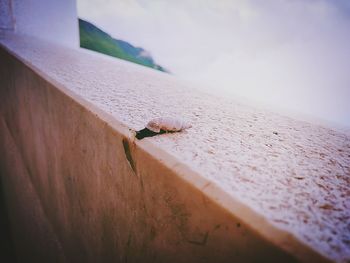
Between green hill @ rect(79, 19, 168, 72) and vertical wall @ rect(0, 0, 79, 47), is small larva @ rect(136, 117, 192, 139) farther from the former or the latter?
green hill @ rect(79, 19, 168, 72)

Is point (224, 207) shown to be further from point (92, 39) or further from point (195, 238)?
point (92, 39)

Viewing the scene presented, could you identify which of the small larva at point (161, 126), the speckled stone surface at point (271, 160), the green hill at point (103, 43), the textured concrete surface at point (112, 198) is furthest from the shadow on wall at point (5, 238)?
the small larva at point (161, 126)

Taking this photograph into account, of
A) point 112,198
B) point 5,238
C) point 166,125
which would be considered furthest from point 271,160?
point 5,238

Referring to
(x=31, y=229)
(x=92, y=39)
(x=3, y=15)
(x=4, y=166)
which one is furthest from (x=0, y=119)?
(x=92, y=39)

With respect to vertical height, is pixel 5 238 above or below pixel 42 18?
below

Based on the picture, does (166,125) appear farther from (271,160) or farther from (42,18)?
(42,18)
